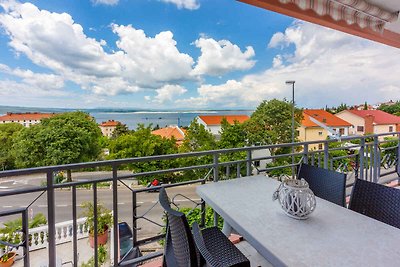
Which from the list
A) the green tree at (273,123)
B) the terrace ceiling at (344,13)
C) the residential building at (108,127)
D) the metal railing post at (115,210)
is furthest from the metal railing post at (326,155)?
the residential building at (108,127)

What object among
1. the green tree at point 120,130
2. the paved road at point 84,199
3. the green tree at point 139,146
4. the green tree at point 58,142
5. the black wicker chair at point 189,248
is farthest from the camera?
the green tree at point 120,130

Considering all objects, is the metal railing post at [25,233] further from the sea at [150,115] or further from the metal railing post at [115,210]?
the sea at [150,115]

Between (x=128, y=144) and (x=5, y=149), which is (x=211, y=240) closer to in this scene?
(x=5, y=149)

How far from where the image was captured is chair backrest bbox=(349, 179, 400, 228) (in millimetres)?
1054

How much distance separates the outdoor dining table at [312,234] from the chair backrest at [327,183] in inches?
7.3

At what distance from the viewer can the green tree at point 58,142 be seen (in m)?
12.1

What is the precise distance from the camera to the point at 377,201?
113cm

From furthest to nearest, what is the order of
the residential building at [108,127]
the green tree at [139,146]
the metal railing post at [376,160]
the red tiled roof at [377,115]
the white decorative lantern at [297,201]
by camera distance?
1. the residential building at [108,127]
2. the green tree at [139,146]
3. the red tiled roof at [377,115]
4. the metal railing post at [376,160]
5. the white decorative lantern at [297,201]

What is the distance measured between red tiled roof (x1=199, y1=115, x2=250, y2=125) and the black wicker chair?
15507 millimetres

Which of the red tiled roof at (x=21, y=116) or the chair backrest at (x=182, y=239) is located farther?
the red tiled roof at (x=21, y=116)

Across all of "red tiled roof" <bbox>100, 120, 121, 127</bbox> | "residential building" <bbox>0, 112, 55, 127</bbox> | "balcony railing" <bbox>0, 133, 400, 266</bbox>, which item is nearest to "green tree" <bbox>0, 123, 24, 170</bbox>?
"residential building" <bbox>0, 112, 55, 127</bbox>

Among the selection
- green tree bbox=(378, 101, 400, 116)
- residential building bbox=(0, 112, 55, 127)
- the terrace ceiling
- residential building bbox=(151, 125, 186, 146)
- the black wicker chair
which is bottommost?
residential building bbox=(151, 125, 186, 146)

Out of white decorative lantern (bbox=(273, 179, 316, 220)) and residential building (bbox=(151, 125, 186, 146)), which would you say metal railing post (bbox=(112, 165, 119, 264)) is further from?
residential building (bbox=(151, 125, 186, 146))

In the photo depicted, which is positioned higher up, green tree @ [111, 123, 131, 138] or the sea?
the sea
